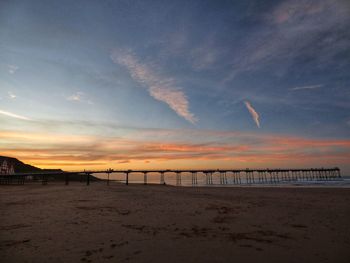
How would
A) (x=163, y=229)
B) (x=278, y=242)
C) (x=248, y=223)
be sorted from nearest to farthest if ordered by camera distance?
(x=278, y=242) < (x=163, y=229) < (x=248, y=223)

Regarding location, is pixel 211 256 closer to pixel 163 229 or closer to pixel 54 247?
pixel 163 229

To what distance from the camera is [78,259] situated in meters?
5.91

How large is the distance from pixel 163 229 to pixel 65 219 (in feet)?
17.6

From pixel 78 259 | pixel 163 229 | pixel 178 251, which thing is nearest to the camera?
pixel 78 259

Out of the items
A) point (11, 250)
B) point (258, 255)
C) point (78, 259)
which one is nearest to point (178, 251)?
point (258, 255)

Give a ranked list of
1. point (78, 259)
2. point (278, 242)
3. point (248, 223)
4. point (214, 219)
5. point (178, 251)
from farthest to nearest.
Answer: point (214, 219), point (248, 223), point (278, 242), point (178, 251), point (78, 259)

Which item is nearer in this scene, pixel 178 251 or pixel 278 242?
pixel 178 251

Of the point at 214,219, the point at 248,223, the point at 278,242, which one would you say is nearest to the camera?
the point at 278,242

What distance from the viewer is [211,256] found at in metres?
6.17

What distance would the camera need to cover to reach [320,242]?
770cm

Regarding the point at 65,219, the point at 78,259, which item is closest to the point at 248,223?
the point at 78,259

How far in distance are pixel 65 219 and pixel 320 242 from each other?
1118cm

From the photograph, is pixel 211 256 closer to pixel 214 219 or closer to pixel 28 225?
pixel 214 219

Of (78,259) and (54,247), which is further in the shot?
(54,247)
